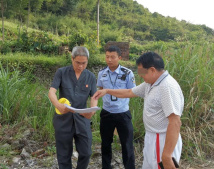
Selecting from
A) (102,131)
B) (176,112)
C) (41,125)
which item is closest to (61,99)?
(102,131)

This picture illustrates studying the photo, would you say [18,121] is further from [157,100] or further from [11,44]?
[11,44]

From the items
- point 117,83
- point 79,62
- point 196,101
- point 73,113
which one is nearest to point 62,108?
point 73,113

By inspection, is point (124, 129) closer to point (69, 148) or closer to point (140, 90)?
point (69, 148)

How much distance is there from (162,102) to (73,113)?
116 cm

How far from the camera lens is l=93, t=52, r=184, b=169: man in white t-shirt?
1876mm

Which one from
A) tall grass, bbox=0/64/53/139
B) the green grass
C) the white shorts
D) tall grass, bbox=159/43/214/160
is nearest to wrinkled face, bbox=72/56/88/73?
the white shorts

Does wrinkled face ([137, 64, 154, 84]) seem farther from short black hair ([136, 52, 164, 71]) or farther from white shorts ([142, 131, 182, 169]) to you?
white shorts ([142, 131, 182, 169])

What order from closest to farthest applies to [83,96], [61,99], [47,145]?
[61,99]
[83,96]
[47,145]

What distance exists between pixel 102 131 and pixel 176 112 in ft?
5.34

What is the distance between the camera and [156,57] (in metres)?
1.99

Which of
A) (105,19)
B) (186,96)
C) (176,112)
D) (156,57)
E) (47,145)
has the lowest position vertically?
(47,145)

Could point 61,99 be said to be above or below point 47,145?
above

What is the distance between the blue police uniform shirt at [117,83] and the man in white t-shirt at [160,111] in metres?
1.04

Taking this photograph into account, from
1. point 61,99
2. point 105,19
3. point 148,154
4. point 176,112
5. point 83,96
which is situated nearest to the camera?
point 176,112
